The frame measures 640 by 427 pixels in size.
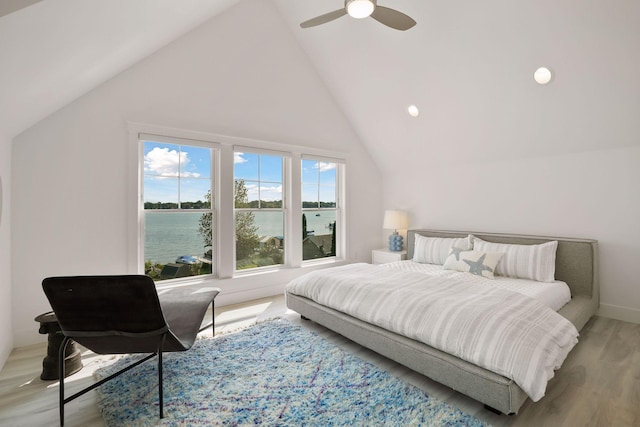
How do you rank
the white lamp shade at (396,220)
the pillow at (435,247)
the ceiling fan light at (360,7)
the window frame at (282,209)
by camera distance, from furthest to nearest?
the white lamp shade at (396,220) → the window frame at (282,209) → the pillow at (435,247) → the ceiling fan light at (360,7)

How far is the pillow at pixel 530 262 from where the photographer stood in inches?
133

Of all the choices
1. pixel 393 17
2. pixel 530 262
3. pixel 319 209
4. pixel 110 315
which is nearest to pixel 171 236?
pixel 110 315

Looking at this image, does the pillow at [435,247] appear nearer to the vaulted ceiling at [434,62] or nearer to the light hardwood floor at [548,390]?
the vaulted ceiling at [434,62]

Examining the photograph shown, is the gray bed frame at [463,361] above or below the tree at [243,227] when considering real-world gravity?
below

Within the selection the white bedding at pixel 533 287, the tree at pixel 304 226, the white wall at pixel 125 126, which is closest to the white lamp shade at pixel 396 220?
the tree at pixel 304 226

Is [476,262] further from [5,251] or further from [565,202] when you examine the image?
[5,251]

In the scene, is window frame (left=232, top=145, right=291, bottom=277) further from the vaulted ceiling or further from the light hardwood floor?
the light hardwood floor

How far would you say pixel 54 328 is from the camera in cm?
227

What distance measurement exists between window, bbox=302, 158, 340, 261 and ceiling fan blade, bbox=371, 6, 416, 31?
252 cm

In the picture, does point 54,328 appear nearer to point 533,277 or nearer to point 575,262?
point 533,277

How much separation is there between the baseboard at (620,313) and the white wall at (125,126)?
3.82m

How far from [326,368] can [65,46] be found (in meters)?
2.71

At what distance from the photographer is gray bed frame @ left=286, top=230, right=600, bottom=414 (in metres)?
1.78

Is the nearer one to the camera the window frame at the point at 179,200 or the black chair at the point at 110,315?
the black chair at the point at 110,315
